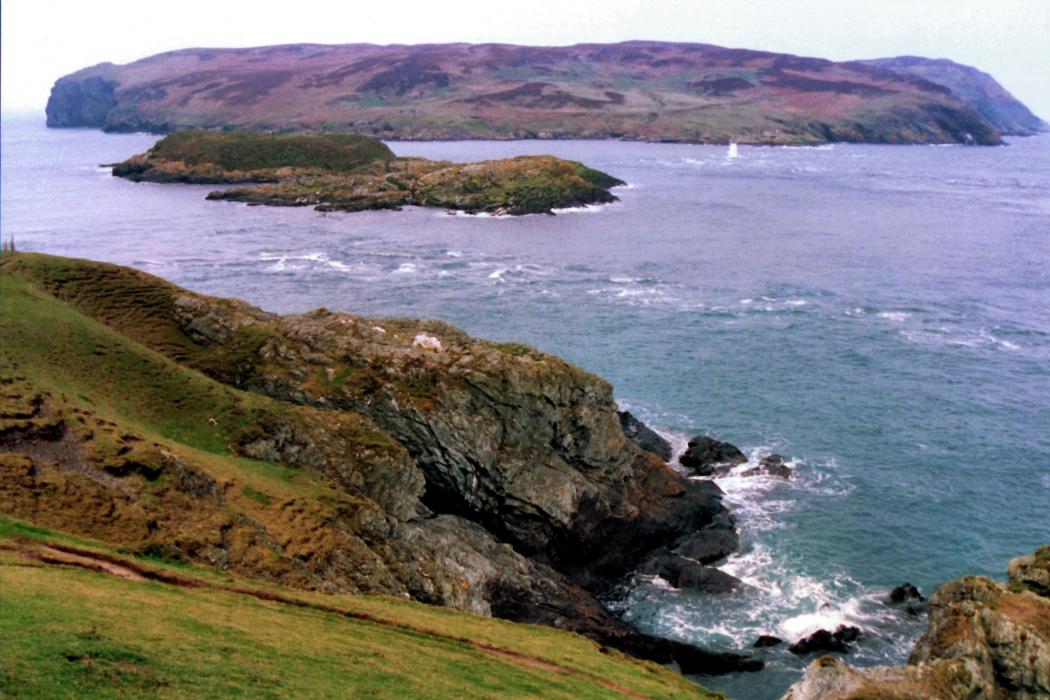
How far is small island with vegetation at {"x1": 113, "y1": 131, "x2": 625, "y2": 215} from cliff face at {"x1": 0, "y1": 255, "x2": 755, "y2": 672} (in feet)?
322

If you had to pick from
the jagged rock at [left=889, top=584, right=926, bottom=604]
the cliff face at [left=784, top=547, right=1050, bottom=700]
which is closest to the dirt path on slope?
the cliff face at [left=784, top=547, right=1050, bottom=700]

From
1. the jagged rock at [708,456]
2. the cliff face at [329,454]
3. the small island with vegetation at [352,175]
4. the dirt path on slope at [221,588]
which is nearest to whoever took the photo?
the dirt path on slope at [221,588]

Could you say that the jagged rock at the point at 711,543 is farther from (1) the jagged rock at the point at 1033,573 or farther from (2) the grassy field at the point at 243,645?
(2) the grassy field at the point at 243,645

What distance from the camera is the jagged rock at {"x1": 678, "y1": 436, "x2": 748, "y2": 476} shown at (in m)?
52.8

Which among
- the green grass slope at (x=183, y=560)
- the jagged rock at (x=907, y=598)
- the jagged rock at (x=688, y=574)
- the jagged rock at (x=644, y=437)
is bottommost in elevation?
the jagged rock at (x=688, y=574)

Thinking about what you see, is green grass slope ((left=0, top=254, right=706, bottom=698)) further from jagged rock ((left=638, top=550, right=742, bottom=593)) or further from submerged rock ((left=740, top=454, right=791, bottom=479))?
submerged rock ((left=740, top=454, right=791, bottom=479))

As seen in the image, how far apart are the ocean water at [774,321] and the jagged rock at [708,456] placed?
1.37 meters

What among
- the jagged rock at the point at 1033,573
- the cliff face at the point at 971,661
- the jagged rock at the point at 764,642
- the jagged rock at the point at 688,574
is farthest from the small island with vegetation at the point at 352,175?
the cliff face at the point at 971,661

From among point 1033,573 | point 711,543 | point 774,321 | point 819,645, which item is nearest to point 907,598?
point 819,645

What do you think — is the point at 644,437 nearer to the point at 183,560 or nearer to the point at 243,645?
the point at 183,560

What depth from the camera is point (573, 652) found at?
28.6 m

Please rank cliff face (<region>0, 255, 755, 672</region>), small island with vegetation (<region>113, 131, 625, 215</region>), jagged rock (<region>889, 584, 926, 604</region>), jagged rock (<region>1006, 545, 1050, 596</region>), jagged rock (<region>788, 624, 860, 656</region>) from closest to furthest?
cliff face (<region>0, 255, 755, 672</region>), jagged rock (<region>1006, 545, 1050, 596</region>), jagged rock (<region>788, 624, 860, 656</region>), jagged rock (<region>889, 584, 926, 604</region>), small island with vegetation (<region>113, 131, 625, 215</region>)

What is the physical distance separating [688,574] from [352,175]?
13315 cm

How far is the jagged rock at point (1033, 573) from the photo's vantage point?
30.7m
